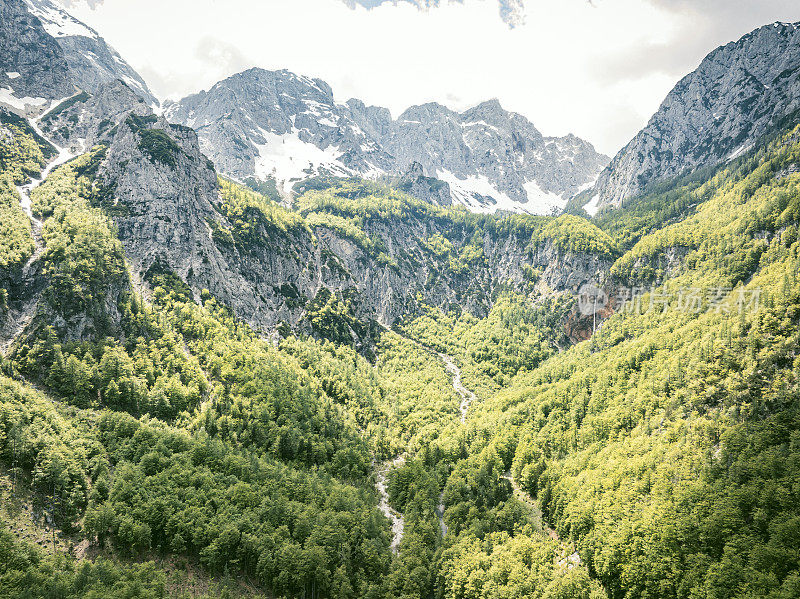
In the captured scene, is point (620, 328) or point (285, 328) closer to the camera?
point (620, 328)

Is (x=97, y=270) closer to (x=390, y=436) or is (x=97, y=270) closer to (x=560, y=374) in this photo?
(x=390, y=436)

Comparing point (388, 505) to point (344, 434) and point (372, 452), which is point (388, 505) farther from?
point (344, 434)

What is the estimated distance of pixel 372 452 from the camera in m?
129

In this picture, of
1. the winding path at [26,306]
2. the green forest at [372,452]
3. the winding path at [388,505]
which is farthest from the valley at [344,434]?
the winding path at [388,505]

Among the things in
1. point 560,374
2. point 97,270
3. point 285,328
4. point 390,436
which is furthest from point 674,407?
point 97,270

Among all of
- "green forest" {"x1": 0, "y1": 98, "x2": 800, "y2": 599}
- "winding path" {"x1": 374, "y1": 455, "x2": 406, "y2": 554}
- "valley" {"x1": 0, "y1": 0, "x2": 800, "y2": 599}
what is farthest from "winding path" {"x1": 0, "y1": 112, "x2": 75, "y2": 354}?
"winding path" {"x1": 374, "y1": 455, "x2": 406, "y2": 554}

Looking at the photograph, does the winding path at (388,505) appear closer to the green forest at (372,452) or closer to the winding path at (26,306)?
the green forest at (372,452)

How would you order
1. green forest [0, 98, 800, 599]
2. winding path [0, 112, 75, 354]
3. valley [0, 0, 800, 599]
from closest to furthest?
green forest [0, 98, 800, 599]
valley [0, 0, 800, 599]
winding path [0, 112, 75, 354]

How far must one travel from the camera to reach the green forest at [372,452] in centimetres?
6494

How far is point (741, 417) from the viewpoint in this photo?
84.4m

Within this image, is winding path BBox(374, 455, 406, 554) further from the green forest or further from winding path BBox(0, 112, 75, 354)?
winding path BBox(0, 112, 75, 354)

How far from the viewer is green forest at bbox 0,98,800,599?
64938 mm

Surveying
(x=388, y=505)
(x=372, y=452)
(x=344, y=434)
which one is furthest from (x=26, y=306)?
(x=388, y=505)

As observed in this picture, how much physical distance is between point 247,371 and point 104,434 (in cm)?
4513
